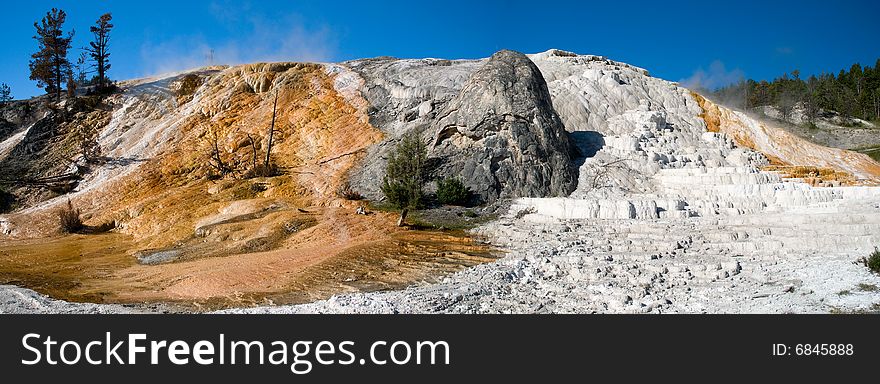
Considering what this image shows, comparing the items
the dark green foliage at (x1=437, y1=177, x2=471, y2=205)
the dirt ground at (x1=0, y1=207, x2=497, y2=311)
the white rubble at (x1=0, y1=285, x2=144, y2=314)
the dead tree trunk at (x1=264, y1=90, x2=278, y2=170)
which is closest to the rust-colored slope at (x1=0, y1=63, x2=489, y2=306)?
the dirt ground at (x1=0, y1=207, x2=497, y2=311)

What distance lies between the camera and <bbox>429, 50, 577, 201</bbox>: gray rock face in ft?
66.4

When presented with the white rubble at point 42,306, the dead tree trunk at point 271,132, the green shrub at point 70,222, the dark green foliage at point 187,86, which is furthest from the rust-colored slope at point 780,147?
the green shrub at point 70,222

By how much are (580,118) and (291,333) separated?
22.0 meters

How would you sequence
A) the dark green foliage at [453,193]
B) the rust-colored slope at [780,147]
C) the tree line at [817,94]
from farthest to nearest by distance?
the tree line at [817,94]
the rust-colored slope at [780,147]
the dark green foliage at [453,193]

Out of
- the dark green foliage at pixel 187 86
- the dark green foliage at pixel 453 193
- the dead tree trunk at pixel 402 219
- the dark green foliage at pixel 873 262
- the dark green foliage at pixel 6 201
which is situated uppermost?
the dark green foliage at pixel 187 86

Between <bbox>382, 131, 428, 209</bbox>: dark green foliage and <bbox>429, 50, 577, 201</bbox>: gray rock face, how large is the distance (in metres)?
0.89

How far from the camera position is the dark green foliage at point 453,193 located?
1958 centimetres

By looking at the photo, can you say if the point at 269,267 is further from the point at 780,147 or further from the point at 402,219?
the point at 780,147

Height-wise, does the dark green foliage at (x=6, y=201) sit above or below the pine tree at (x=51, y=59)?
below

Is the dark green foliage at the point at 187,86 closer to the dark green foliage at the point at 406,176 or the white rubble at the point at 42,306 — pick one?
the dark green foliage at the point at 406,176

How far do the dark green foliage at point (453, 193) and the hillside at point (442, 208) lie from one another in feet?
2.23

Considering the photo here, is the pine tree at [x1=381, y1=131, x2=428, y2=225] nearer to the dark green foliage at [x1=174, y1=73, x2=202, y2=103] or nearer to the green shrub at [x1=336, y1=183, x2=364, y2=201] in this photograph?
the green shrub at [x1=336, y1=183, x2=364, y2=201]

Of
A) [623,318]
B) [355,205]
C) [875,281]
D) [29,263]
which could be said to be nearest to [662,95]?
[355,205]

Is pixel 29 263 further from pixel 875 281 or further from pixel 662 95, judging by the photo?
pixel 662 95
